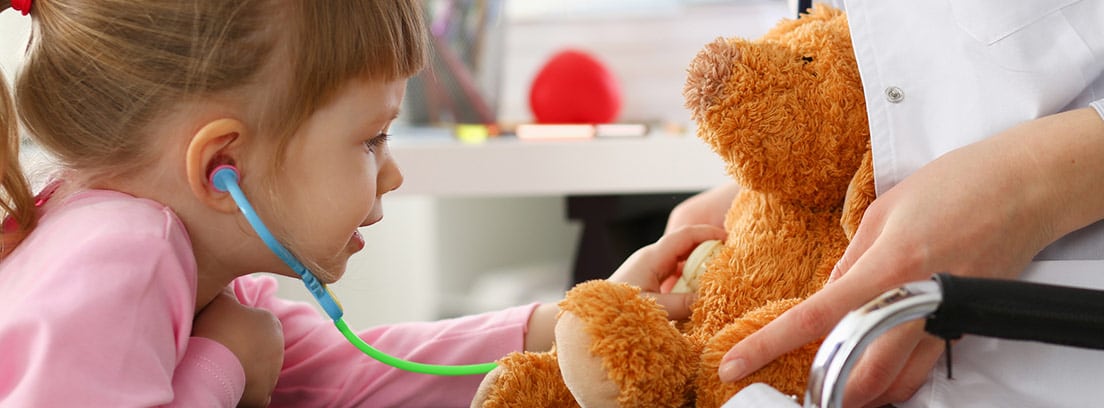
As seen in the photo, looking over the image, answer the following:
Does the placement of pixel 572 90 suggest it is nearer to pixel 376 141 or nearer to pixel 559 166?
pixel 559 166

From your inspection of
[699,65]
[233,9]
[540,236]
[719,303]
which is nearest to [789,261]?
[719,303]

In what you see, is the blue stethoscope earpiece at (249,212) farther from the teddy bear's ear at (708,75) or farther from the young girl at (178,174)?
the teddy bear's ear at (708,75)

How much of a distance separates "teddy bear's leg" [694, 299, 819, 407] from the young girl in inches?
4.3

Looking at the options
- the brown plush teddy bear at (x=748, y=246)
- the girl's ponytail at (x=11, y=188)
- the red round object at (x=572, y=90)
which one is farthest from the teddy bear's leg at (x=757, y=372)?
the red round object at (x=572, y=90)

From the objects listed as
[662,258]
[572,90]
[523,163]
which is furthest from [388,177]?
[572,90]

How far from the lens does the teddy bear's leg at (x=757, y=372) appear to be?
0.67 meters

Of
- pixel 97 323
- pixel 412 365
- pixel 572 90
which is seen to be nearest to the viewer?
pixel 97 323

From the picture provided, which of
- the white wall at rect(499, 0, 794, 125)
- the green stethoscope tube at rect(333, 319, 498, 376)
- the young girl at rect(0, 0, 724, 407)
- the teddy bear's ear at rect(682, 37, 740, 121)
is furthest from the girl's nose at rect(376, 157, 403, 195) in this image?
the white wall at rect(499, 0, 794, 125)

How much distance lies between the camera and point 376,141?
80 centimetres

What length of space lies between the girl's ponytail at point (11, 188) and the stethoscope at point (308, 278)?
138 millimetres

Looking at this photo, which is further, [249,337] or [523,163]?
[523,163]

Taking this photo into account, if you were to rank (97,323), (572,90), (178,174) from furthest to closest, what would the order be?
(572,90)
(178,174)
(97,323)

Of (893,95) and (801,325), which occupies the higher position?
(893,95)

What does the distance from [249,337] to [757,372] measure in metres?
0.39
